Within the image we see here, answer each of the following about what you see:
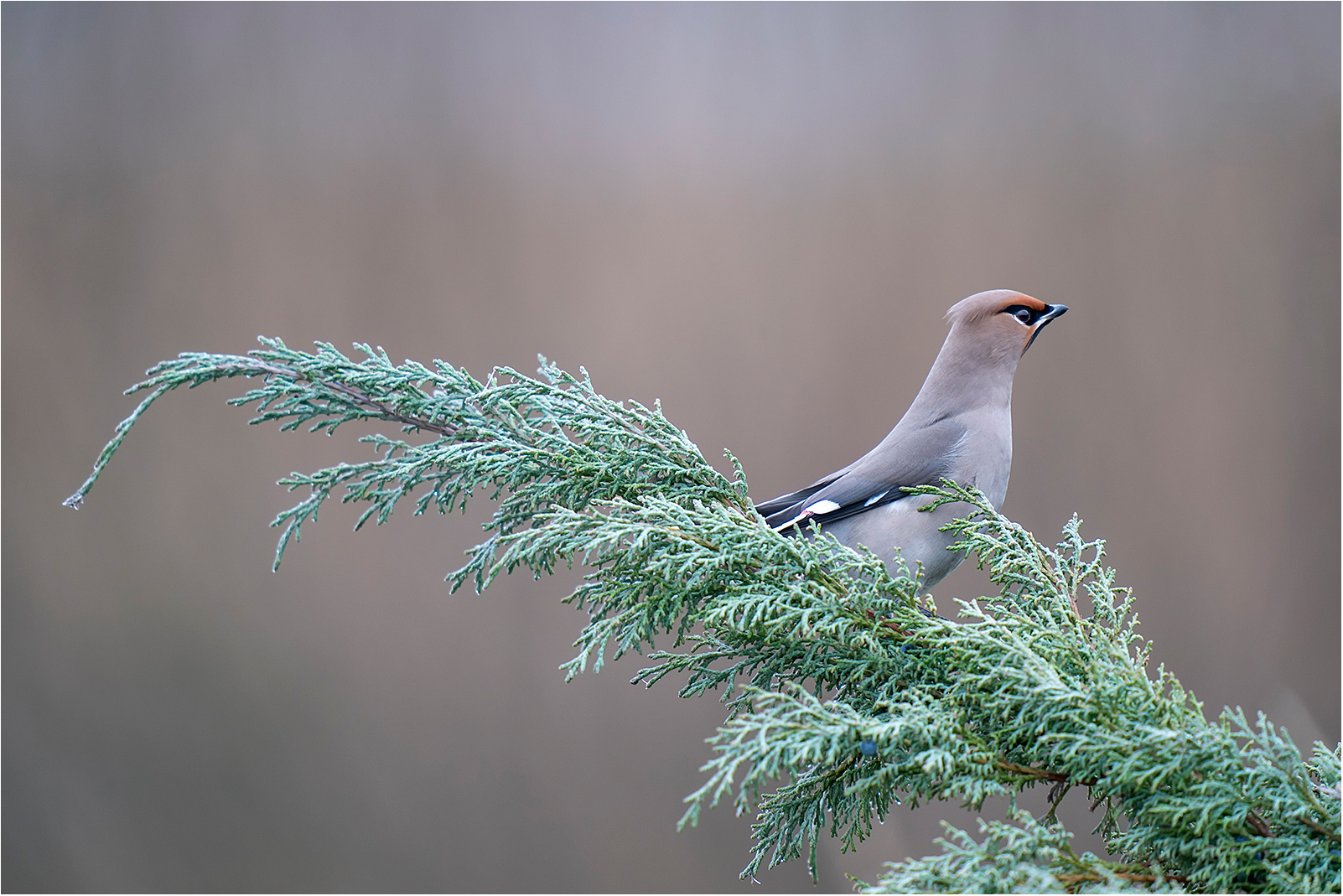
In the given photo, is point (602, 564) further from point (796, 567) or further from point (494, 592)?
point (494, 592)

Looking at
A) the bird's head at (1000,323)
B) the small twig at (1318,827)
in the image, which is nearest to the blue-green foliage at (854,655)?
the small twig at (1318,827)

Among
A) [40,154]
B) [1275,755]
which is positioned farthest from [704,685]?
[40,154]

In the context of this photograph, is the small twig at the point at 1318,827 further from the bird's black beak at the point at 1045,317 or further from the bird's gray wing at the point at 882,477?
the bird's black beak at the point at 1045,317

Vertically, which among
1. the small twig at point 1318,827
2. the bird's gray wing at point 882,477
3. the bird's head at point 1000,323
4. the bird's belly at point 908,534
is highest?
the bird's head at point 1000,323

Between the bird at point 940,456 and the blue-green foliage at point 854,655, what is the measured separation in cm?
22

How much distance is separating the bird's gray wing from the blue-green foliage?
0.25 meters

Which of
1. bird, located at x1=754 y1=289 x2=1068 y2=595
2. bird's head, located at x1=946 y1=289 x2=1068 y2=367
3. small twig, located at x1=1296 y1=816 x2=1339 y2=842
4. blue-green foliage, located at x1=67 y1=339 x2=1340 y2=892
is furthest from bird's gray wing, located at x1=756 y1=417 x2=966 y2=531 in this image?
small twig, located at x1=1296 y1=816 x2=1339 y2=842

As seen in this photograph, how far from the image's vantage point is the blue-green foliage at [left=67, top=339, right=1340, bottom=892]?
505mm

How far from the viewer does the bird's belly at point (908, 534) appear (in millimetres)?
983

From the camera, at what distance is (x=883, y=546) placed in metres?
0.99

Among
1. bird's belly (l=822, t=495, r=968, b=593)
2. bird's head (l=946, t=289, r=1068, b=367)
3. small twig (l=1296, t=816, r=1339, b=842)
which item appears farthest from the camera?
bird's head (l=946, t=289, r=1068, b=367)

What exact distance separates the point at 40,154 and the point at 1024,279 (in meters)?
2.68

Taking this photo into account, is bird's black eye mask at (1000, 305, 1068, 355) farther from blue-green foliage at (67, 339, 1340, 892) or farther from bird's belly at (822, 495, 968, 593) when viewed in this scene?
blue-green foliage at (67, 339, 1340, 892)

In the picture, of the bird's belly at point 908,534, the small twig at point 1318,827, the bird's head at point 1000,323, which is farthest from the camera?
the bird's head at point 1000,323
